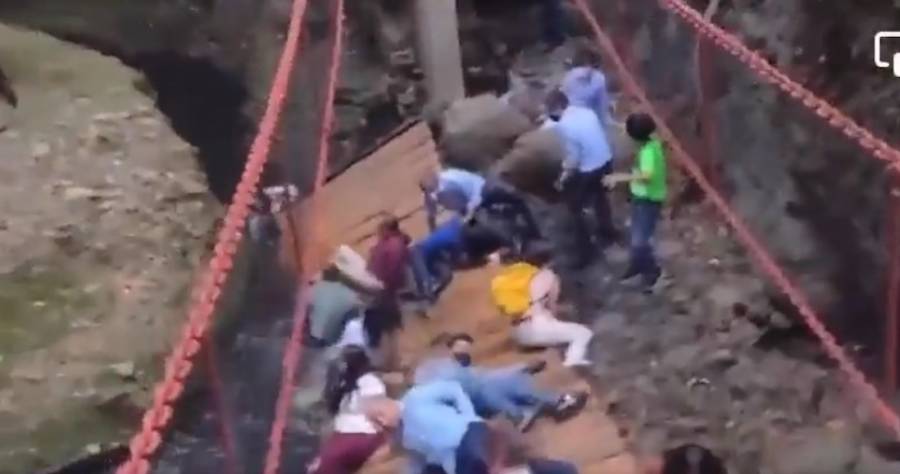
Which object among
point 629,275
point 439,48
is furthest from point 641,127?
point 439,48

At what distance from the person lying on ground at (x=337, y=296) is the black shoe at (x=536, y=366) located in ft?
2.26

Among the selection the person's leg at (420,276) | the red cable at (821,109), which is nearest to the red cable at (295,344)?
the person's leg at (420,276)

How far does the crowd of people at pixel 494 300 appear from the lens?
3718mm

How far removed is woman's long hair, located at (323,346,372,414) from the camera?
4219 mm

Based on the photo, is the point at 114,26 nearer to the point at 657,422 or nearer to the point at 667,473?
the point at 657,422

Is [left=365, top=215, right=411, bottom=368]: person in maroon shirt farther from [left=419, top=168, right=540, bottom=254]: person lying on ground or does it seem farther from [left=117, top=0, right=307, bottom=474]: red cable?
[left=117, top=0, right=307, bottom=474]: red cable

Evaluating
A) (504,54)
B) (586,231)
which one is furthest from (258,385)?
(504,54)

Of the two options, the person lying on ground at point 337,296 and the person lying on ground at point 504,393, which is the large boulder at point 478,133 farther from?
the person lying on ground at point 504,393

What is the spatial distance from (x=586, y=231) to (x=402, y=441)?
74.4 inches

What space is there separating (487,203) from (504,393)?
1.61m

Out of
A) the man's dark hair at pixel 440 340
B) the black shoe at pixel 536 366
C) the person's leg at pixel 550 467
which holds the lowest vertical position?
the man's dark hair at pixel 440 340

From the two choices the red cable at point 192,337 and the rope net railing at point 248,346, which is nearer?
the red cable at point 192,337

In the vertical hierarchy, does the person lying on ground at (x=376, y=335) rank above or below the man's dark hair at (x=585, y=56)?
above

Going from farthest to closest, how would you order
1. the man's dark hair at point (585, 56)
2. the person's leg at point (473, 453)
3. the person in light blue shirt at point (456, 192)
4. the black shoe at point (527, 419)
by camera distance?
the man's dark hair at point (585, 56) < the person in light blue shirt at point (456, 192) < the black shoe at point (527, 419) < the person's leg at point (473, 453)
